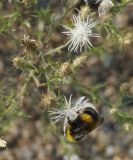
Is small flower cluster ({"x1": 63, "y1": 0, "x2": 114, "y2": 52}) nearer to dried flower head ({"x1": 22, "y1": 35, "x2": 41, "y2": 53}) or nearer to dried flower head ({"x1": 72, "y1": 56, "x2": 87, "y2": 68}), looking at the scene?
dried flower head ({"x1": 72, "y1": 56, "x2": 87, "y2": 68})

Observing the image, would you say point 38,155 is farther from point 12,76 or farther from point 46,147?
point 12,76

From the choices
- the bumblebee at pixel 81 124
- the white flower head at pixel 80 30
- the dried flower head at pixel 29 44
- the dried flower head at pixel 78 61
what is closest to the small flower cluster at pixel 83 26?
the white flower head at pixel 80 30

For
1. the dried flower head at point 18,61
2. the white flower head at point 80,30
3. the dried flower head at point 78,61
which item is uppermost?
the white flower head at point 80,30

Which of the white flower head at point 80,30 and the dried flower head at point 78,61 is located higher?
the white flower head at point 80,30

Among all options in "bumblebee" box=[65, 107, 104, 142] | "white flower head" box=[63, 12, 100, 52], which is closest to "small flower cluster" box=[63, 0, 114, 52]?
"white flower head" box=[63, 12, 100, 52]

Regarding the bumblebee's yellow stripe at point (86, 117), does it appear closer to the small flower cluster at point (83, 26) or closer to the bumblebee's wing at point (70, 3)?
the small flower cluster at point (83, 26)

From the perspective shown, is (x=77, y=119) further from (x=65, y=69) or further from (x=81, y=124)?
(x=65, y=69)
